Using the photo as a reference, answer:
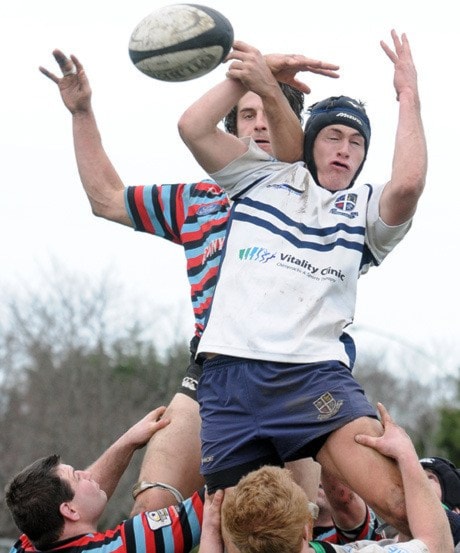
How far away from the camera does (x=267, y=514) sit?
15.9 feet

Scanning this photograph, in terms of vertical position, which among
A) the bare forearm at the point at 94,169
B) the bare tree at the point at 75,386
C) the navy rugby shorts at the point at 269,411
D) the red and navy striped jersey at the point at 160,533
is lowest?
the bare tree at the point at 75,386

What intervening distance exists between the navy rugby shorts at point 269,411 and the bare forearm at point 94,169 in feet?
4.33

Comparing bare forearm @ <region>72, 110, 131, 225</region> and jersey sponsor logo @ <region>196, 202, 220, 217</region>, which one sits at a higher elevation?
bare forearm @ <region>72, 110, 131, 225</region>

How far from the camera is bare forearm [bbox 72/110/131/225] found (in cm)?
632

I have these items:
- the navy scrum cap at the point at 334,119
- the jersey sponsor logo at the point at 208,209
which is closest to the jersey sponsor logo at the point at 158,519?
the jersey sponsor logo at the point at 208,209

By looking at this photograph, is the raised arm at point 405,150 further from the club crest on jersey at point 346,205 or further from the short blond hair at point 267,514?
the short blond hair at point 267,514

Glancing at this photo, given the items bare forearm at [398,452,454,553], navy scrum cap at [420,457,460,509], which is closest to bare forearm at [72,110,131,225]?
bare forearm at [398,452,454,553]

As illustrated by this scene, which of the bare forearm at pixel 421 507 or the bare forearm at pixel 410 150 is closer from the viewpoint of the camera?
the bare forearm at pixel 421 507

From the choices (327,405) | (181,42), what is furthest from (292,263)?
(181,42)

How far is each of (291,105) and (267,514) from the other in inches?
107

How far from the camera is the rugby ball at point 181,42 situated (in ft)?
18.0

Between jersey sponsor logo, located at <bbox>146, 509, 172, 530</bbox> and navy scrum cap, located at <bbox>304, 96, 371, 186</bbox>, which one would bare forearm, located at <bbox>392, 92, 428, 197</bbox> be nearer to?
navy scrum cap, located at <bbox>304, 96, 371, 186</bbox>

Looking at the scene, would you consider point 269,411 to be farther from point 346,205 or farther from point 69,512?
point 69,512

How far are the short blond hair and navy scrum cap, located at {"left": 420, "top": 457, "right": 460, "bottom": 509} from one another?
2404 mm
